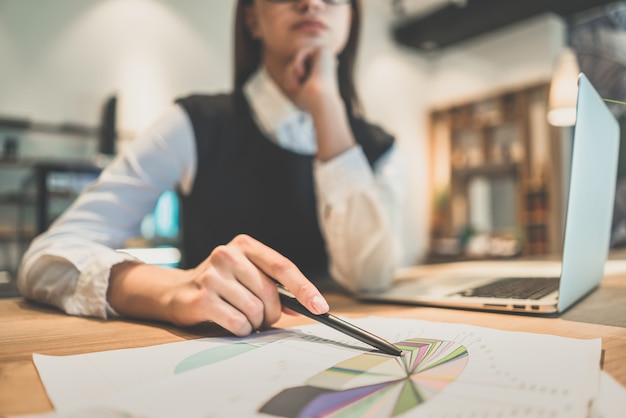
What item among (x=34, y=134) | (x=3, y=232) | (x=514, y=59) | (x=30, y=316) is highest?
(x=514, y=59)

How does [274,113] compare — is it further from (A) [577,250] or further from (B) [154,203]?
(A) [577,250]

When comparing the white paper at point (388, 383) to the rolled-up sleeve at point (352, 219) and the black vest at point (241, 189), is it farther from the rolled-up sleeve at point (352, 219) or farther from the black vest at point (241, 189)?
the black vest at point (241, 189)

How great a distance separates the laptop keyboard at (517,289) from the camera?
Result: 647 mm

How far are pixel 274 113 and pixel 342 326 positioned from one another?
81 centimetres

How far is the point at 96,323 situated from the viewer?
0.56m

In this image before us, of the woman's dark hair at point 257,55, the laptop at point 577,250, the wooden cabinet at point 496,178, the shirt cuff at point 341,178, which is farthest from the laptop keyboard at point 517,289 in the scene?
the wooden cabinet at point 496,178

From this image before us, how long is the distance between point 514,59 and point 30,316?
4.82m

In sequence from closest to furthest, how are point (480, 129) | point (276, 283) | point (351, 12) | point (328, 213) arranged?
point (276, 283), point (328, 213), point (351, 12), point (480, 129)

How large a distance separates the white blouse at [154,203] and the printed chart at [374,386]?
41cm

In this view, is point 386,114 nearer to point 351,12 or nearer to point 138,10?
point 138,10

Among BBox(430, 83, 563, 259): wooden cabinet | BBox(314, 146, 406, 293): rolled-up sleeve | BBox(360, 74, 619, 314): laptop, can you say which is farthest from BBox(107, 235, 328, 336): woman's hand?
BBox(430, 83, 563, 259): wooden cabinet

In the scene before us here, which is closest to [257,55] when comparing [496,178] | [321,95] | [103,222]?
[321,95]

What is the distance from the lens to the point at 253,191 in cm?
114

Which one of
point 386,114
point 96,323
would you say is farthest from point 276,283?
point 386,114
